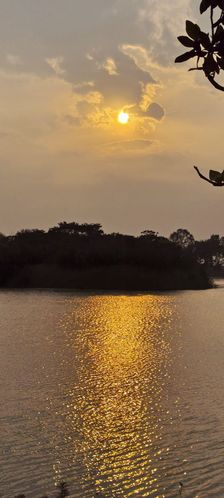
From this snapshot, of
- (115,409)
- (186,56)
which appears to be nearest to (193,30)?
(186,56)

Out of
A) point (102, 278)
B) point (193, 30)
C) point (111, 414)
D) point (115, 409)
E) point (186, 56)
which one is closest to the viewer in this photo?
point (193, 30)

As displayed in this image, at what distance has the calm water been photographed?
42.7ft

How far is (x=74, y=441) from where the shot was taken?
15727 millimetres

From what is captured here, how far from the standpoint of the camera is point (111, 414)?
18.4 meters

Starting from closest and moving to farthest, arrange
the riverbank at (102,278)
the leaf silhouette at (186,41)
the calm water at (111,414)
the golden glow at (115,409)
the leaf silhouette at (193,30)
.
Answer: the leaf silhouette at (193,30) → the leaf silhouette at (186,41) → the calm water at (111,414) → the golden glow at (115,409) → the riverbank at (102,278)

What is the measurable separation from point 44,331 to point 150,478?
29.3 meters

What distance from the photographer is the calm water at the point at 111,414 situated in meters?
13.0

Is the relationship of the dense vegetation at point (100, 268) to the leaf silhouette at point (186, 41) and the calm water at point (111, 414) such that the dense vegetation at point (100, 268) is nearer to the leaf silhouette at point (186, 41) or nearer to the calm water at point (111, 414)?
the calm water at point (111, 414)

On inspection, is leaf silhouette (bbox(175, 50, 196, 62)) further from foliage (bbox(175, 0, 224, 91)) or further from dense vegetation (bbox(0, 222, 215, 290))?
dense vegetation (bbox(0, 222, 215, 290))

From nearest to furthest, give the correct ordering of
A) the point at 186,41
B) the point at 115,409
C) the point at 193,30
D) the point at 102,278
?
the point at 193,30 < the point at 186,41 < the point at 115,409 < the point at 102,278

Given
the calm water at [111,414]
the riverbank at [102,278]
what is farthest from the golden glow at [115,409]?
the riverbank at [102,278]

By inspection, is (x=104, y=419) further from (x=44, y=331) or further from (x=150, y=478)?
(x=44, y=331)

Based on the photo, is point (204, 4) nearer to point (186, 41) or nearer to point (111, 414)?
point (186, 41)

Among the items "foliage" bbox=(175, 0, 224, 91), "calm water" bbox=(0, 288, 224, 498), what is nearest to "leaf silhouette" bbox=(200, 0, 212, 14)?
"foliage" bbox=(175, 0, 224, 91)
